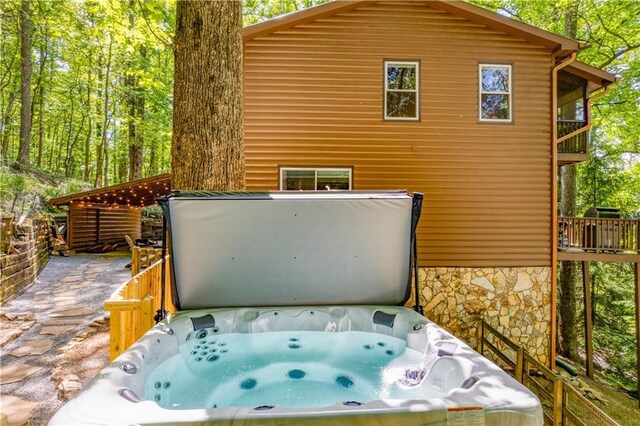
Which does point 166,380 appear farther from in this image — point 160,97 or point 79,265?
point 160,97

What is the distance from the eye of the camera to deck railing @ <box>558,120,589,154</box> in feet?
21.8

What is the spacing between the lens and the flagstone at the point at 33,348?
3.48 metres

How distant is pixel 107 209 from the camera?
11508mm

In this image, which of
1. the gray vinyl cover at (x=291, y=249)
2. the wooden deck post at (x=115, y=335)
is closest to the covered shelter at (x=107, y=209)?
the gray vinyl cover at (x=291, y=249)

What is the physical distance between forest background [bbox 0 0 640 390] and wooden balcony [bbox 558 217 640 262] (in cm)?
350

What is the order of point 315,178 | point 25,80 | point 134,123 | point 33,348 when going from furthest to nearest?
point 134,123 < point 25,80 < point 315,178 < point 33,348

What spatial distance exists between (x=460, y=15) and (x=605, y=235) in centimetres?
508

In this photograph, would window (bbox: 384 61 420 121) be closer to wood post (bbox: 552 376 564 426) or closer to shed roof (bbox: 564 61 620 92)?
shed roof (bbox: 564 61 620 92)

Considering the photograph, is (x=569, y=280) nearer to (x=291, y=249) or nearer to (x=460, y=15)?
(x=460, y=15)

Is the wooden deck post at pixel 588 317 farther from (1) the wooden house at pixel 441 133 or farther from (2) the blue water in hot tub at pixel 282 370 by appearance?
(2) the blue water in hot tub at pixel 282 370

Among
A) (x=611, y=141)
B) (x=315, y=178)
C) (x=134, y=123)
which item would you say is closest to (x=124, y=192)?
(x=134, y=123)

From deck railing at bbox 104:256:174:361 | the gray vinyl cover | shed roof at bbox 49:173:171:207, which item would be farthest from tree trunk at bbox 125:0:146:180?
the gray vinyl cover

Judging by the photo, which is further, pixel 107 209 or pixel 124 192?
pixel 107 209

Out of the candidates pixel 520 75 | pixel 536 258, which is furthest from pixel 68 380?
pixel 520 75
